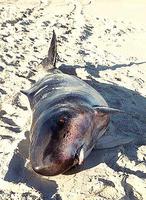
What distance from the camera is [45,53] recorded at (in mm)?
7082

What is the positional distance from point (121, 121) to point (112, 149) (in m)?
0.66

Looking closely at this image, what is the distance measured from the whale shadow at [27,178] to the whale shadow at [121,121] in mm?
207

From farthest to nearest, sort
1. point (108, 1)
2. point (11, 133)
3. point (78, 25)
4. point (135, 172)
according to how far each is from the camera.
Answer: point (108, 1) < point (78, 25) < point (11, 133) < point (135, 172)

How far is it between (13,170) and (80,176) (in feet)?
2.05

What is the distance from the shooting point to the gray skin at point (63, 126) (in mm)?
3496

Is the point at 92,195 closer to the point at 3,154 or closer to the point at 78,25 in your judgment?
the point at 3,154

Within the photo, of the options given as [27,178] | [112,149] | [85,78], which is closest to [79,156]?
[27,178]

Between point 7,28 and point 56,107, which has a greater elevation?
point 56,107

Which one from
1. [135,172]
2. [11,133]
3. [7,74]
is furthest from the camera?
[7,74]

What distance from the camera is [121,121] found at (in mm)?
5102

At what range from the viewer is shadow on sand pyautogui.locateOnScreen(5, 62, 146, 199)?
12.9 feet

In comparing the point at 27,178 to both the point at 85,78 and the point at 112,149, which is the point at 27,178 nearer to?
the point at 112,149

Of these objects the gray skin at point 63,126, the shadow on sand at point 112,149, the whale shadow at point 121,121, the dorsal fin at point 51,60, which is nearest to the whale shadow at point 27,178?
the shadow on sand at point 112,149

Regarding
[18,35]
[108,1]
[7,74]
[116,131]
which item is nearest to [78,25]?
[18,35]
